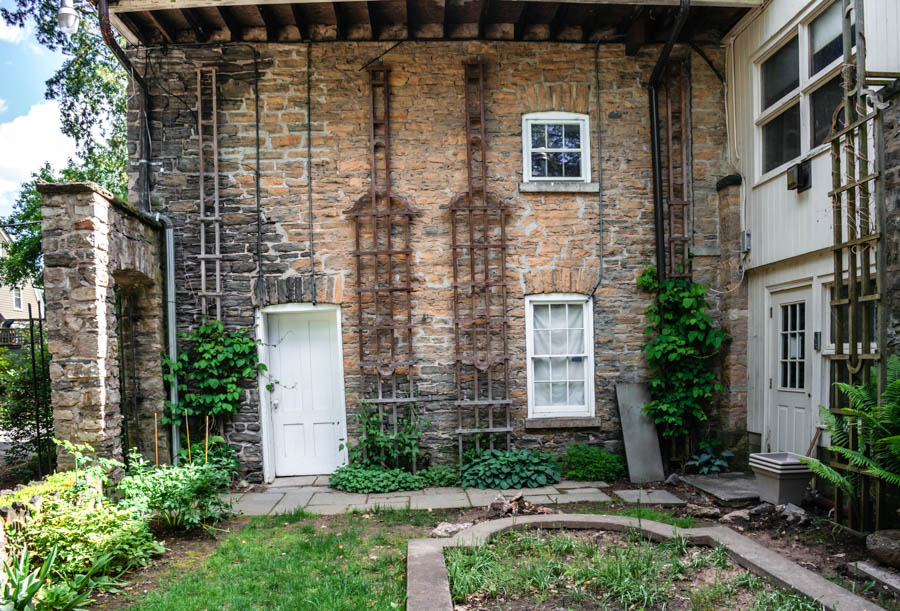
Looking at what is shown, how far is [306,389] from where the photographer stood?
7.14m

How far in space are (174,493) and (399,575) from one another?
215 centimetres

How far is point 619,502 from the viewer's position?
593cm

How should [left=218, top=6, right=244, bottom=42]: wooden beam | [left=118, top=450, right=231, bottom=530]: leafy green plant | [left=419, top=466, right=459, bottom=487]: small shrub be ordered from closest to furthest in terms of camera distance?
[left=118, top=450, right=231, bottom=530]: leafy green plant, [left=218, top=6, right=244, bottom=42]: wooden beam, [left=419, top=466, right=459, bottom=487]: small shrub

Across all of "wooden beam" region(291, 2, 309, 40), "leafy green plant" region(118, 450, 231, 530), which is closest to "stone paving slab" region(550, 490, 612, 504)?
"leafy green plant" region(118, 450, 231, 530)

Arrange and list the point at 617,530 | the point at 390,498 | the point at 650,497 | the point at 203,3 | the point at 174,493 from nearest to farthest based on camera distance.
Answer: the point at 617,530
the point at 174,493
the point at 203,3
the point at 650,497
the point at 390,498

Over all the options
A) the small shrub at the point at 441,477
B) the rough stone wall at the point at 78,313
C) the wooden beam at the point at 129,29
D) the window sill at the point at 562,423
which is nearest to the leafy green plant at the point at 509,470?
the small shrub at the point at 441,477

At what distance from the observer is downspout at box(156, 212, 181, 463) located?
6652 mm

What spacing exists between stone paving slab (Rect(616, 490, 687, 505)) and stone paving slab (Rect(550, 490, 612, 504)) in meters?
0.19

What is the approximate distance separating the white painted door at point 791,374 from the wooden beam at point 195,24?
24.1ft

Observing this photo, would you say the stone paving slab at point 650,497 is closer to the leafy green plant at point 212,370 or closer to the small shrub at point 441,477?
the small shrub at point 441,477

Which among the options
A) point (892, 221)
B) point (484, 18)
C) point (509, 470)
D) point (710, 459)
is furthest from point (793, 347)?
point (484, 18)

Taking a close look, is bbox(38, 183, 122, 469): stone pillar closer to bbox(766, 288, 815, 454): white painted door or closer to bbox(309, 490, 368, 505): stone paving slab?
bbox(309, 490, 368, 505): stone paving slab

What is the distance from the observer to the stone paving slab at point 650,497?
19.2ft

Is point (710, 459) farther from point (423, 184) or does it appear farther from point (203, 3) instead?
point (203, 3)
